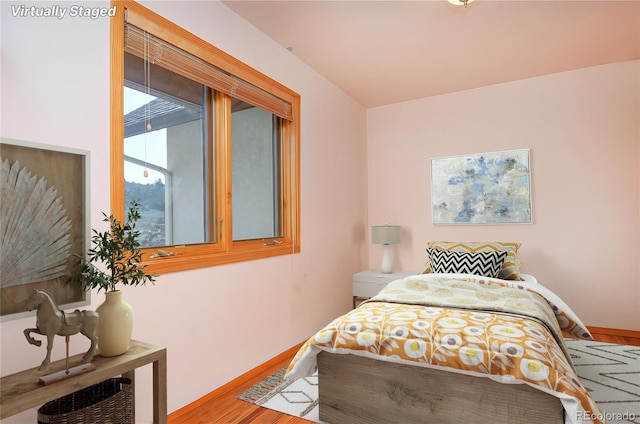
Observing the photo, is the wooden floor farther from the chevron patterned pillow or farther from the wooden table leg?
the chevron patterned pillow

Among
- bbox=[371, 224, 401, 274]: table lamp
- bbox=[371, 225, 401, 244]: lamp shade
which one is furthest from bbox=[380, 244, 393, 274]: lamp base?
bbox=[371, 225, 401, 244]: lamp shade

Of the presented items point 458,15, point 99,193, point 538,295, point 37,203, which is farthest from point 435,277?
point 37,203

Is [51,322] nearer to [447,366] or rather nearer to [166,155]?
[166,155]

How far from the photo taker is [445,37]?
2898 mm

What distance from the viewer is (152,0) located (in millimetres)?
1974

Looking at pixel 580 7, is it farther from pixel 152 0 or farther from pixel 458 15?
pixel 152 0

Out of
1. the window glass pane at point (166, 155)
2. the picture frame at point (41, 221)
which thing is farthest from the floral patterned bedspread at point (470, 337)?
the picture frame at point (41, 221)

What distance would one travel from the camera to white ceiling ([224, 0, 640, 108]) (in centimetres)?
249

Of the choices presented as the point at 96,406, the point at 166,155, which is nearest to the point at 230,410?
the point at 96,406

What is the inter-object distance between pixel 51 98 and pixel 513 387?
7.68 feet

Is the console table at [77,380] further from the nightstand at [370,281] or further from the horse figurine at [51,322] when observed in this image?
the nightstand at [370,281]

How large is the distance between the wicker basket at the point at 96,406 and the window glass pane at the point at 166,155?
0.75m

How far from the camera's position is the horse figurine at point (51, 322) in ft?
4.12

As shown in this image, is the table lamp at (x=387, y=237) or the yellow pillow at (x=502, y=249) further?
the table lamp at (x=387, y=237)
